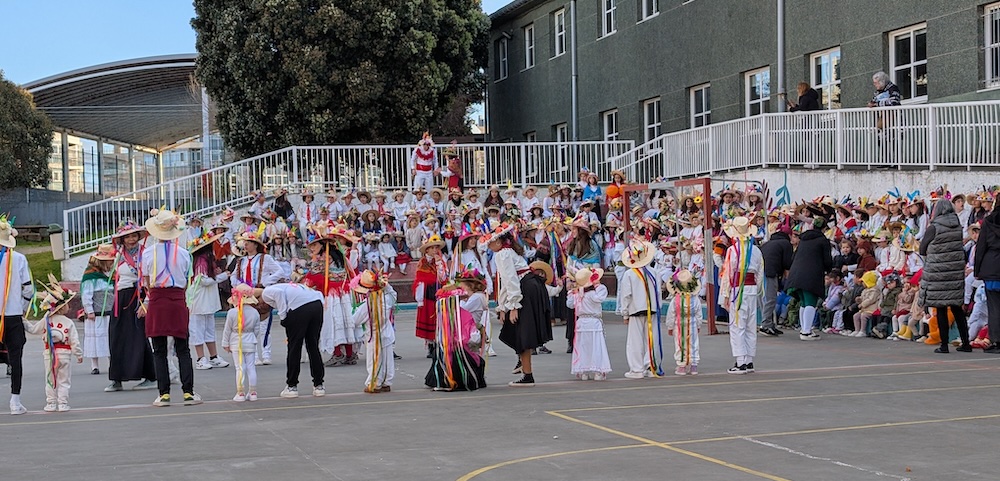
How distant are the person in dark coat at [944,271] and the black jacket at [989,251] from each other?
9.9 inches

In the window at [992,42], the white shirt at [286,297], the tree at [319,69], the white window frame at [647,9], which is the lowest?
the white shirt at [286,297]

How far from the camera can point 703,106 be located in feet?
101

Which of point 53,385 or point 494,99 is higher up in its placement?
point 494,99

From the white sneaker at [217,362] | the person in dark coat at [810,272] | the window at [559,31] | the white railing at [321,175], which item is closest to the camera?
the white sneaker at [217,362]

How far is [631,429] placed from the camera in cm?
978

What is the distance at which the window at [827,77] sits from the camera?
2545cm

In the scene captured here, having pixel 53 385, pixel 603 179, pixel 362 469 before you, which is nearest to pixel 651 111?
→ pixel 603 179

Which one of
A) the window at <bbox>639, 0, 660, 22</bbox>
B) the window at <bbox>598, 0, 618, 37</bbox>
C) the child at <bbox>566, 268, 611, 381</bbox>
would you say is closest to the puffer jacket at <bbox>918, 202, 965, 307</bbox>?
the child at <bbox>566, 268, 611, 381</bbox>

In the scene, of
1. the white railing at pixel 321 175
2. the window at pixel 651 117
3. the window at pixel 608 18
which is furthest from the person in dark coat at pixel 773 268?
the window at pixel 608 18

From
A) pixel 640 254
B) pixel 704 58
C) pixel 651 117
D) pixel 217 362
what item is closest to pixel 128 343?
pixel 217 362

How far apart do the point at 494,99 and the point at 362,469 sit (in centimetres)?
3596

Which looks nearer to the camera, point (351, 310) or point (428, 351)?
point (351, 310)

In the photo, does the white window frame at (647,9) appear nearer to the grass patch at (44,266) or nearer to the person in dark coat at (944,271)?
the grass patch at (44,266)

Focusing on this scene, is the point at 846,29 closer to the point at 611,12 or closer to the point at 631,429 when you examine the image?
the point at 611,12
